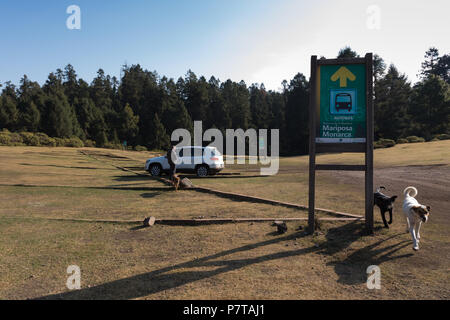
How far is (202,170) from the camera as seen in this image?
17.2m

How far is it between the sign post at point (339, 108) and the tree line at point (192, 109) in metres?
50.1

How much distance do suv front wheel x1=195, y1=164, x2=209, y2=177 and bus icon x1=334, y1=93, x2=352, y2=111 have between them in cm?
1178

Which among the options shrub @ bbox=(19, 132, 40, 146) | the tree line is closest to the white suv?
shrub @ bbox=(19, 132, 40, 146)

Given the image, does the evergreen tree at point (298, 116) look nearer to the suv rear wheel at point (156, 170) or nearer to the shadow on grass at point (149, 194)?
the suv rear wheel at point (156, 170)

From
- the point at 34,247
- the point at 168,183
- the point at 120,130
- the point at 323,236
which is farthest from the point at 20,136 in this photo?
the point at 323,236

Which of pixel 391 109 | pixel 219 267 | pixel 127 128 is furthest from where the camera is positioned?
pixel 127 128

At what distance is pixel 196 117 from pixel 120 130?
23.4m

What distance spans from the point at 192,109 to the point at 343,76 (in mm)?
79526

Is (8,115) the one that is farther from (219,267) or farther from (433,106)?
(433,106)

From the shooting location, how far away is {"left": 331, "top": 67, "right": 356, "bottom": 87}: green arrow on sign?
19.7 ft

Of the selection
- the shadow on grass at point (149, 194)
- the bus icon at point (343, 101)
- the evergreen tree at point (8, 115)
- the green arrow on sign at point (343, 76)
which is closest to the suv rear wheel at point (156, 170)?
the shadow on grass at point (149, 194)

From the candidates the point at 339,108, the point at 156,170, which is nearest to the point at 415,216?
the point at 339,108

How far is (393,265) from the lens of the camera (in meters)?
4.27
